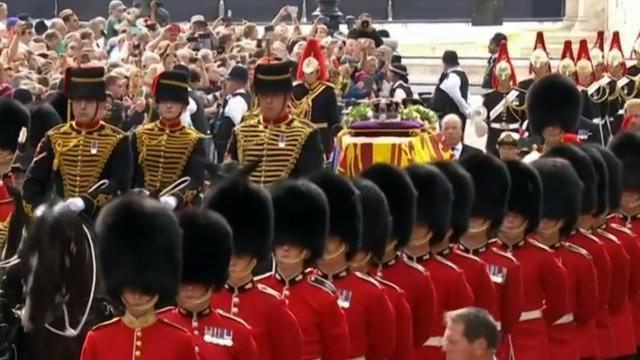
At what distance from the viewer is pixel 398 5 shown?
29.1 metres

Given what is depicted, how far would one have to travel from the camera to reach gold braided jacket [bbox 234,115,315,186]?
30.3 feet

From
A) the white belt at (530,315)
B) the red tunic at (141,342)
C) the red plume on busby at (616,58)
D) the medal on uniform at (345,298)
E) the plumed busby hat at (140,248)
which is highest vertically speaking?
the plumed busby hat at (140,248)

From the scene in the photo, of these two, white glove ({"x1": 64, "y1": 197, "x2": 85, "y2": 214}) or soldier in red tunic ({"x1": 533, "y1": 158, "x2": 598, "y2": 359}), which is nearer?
soldier in red tunic ({"x1": 533, "y1": 158, "x2": 598, "y2": 359})

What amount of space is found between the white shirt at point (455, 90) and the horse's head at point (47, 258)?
854 cm

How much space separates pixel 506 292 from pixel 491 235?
0.42 m

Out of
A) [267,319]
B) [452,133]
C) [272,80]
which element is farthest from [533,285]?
[452,133]

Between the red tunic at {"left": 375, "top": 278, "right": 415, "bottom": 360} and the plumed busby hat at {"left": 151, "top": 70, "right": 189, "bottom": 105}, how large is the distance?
2501mm

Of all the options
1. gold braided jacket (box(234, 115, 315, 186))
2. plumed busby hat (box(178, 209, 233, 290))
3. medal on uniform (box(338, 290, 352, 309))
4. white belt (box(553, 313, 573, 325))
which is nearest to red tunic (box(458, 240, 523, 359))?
white belt (box(553, 313, 573, 325))

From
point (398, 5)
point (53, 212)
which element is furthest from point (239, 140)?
point (398, 5)

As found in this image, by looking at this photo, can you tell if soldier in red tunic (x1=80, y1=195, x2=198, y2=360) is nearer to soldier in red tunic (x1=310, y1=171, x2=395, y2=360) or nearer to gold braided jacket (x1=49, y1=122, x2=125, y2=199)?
soldier in red tunic (x1=310, y1=171, x2=395, y2=360)

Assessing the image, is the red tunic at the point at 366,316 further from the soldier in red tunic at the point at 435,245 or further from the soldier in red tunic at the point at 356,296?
the soldier in red tunic at the point at 435,245

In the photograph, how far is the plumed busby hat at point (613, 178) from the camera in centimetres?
870

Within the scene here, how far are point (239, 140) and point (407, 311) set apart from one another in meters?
2.57

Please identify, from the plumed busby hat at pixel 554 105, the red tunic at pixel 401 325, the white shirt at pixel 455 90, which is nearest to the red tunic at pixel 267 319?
the red tunic at pixel 401 325
